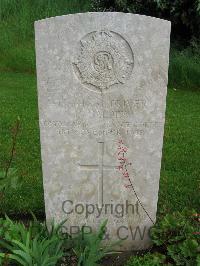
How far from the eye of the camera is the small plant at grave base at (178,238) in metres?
3.71

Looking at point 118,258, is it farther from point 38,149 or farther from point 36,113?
point 36,113

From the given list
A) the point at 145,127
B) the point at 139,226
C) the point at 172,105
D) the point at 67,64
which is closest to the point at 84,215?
the point at 139,226

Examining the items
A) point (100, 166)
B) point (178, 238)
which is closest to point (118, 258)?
point (178, 238)

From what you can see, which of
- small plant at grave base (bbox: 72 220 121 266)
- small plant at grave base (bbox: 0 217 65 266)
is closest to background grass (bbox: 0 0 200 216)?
small plant at grave base (bbox: 0 217 65 266)

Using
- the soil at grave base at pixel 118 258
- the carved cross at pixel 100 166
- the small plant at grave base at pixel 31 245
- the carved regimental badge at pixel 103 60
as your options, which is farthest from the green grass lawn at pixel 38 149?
the carved regimental badge at pixel 103 60

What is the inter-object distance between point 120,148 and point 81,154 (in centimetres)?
29

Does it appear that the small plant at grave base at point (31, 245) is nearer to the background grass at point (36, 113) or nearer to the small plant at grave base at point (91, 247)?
the small plant at grave base at point (91, 247)

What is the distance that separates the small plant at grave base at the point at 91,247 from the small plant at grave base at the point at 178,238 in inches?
12.8

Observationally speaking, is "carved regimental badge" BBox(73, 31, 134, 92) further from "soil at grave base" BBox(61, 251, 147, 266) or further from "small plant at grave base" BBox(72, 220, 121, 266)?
"soil at grave base" BBox(61, 251, 147, 266)

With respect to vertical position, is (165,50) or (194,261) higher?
(165,50)

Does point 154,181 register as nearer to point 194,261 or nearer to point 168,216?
point 168,216

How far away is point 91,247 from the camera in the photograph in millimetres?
3766

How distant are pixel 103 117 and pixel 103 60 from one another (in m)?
0.40

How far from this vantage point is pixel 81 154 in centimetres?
396
